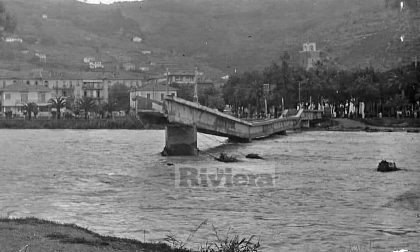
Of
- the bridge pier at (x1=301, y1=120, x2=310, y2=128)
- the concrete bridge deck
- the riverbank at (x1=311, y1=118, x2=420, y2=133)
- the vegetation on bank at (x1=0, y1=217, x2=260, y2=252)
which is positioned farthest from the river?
the bridge pier at (x1=301, y1=120, x2=310, y2=128)

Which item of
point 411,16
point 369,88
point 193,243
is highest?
point 411,16

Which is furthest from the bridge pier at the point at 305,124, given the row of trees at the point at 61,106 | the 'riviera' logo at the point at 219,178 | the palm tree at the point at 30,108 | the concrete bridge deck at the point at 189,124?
the 'riviera' logo at the point at 219,178

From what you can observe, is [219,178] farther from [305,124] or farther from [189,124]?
[305,124]

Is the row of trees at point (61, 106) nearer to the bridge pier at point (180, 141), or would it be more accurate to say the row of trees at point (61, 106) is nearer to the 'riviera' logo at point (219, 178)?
the bridge pier at point (180, 141)

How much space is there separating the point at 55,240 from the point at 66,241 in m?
0.29

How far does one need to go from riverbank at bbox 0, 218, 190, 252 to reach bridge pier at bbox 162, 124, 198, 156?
4081cm

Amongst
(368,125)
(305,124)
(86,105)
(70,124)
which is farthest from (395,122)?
(86,105)

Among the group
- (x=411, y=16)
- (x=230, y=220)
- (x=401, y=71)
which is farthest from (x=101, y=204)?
(x=411, y=16)

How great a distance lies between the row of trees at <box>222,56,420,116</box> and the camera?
5586 inches

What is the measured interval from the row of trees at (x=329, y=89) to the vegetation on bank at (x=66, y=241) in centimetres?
11582

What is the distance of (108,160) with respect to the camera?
60.8 meters

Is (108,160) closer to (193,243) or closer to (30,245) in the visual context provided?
(193,243)

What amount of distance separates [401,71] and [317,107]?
3856 cm

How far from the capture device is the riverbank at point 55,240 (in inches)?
755
